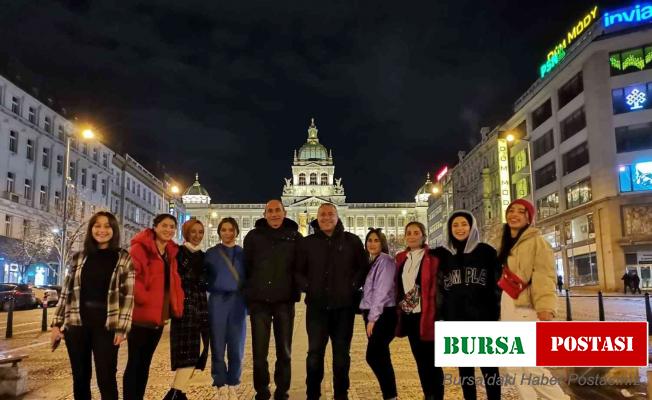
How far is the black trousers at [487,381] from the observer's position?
5621mm

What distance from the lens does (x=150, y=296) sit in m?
5.83

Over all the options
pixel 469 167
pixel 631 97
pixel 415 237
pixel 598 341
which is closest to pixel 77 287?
pixel 415 237

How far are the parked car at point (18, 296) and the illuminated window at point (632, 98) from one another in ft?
124

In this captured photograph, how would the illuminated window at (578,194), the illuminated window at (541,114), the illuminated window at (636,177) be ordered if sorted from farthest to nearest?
the illuminated window at (541,114)
the illuminated window at (578,194)
the illuminated window at (636,177)

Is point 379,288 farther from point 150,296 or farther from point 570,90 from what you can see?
point 570,90

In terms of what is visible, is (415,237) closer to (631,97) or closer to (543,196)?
(631,97)

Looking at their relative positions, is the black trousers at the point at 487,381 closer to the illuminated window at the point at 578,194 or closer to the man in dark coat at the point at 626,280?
the man in dark coat at the point at 626,280

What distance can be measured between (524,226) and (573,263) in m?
40.7

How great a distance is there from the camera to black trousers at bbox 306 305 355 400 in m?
6.39

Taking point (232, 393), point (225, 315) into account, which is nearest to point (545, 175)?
point (225, 315)

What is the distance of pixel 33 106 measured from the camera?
139 ft

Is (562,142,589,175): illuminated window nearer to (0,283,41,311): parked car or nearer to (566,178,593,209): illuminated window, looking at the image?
(566,178,593,209): illuminated window

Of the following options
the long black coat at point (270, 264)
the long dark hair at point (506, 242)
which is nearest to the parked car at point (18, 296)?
the long black coat at point (270, 264)

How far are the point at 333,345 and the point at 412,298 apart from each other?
3.61 feet
